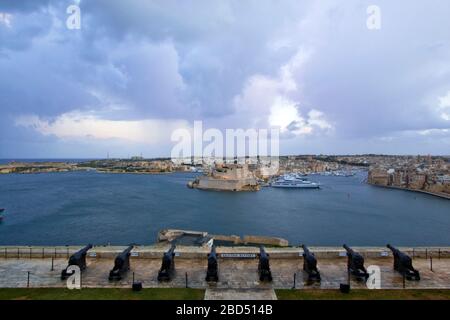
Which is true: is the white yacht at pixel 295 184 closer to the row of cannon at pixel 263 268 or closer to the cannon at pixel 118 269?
the row of cannon at pixel 263 268

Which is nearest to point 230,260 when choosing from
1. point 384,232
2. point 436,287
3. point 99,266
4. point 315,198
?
point 99,266

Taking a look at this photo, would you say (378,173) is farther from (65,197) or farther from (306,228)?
(65,197)

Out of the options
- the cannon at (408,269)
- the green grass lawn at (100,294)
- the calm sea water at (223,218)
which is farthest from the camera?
the calm sea water at (223,218)

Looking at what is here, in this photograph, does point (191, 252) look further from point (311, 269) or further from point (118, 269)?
point (311, 269)

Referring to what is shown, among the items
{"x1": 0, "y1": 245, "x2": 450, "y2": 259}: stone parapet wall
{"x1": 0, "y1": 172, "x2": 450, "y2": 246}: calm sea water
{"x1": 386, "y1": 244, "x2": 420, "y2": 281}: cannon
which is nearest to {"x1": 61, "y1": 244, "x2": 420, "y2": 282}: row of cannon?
{"x1": 386, "y1": 244, "x2": 420, "y2": 281}: cannon

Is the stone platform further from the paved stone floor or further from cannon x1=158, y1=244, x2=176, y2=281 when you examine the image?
cannon x1=158, y1=244, x2=176, y2=281

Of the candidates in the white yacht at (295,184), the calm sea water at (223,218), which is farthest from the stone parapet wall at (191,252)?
the white yacht at (295,184)

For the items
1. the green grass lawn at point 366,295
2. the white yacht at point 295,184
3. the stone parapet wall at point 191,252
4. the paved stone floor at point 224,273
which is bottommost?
the white yacht at point 295,184
